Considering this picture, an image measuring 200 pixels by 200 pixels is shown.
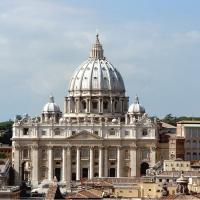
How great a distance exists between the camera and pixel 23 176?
149000 millimetres

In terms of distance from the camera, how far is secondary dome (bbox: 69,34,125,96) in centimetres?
16688

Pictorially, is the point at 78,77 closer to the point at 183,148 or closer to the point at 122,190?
the point at 183,148

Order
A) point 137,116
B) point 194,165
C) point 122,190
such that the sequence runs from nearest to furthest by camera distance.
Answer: point 122,190 < point 194,165 < point 137,116

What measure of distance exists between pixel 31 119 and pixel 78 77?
55.6 ft

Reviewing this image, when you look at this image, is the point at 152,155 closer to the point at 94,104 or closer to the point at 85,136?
the point at 85,136

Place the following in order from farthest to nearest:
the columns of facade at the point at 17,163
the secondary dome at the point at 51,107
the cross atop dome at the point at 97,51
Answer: the cross atop dome at the point at 97,51 < the secondary dome at the point at 51,107 < the columns of facade at the point at 17,163

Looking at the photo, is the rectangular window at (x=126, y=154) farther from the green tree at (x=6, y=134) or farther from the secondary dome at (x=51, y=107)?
the green tree at (x=6, y=134)

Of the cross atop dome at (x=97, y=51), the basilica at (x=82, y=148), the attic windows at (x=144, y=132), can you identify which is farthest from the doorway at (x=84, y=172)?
the cross atop dome at (x=97, y=51)

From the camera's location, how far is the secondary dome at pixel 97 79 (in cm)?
16688

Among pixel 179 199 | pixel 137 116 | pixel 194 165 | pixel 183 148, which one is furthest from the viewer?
pixel 137 116

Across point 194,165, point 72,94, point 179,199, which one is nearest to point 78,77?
point 72,94

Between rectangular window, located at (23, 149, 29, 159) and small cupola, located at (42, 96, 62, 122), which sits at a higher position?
small cupola, located at (42, 96, 62, 122)

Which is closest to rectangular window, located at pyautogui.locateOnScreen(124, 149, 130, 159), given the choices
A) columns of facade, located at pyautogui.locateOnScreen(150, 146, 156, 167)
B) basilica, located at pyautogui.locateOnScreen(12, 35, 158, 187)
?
basilica, located at pyautogui.locateOnScreen(12, 35, 158, 187)

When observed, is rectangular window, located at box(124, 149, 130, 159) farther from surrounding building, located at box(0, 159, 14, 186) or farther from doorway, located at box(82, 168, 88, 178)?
surrounding building, located at box(0, 159, 14, 186)
